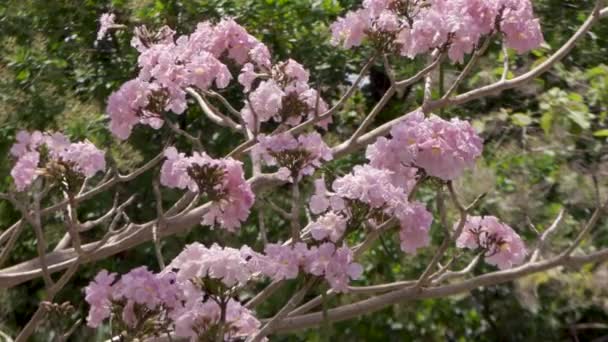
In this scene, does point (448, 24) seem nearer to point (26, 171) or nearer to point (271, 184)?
point (271, 184)

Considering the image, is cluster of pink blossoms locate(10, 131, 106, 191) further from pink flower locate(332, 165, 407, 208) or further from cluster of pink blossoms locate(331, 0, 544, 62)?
cluster of pink blossoms locate(331, 0, 544, 62)

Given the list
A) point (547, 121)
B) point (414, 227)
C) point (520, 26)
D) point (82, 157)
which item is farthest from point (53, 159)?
point (547, 121)

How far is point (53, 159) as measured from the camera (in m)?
1.87

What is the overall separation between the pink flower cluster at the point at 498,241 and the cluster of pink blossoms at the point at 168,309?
685mm

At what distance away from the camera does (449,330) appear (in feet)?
12.7

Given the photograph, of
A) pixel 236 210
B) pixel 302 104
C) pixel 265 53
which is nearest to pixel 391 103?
pixel 265 53

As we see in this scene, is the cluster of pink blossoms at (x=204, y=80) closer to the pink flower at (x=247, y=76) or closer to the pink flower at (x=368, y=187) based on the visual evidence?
the pink flower at (x=247, y=76)

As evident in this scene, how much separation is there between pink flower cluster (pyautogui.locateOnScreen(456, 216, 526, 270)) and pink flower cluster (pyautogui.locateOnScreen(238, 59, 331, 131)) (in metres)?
0.43

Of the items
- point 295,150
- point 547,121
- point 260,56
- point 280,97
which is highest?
point 295,150

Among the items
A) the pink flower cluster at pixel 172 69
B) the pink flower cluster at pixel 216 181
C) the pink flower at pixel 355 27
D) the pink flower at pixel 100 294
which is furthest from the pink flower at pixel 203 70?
the pink flower at pixel 100 294

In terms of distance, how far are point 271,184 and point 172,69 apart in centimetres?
34

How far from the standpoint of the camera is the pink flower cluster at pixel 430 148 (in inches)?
68.0

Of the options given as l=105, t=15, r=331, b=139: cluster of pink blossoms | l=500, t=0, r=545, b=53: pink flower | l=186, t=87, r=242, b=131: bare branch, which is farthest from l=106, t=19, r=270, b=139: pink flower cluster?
l=500, t=0, r=545, b=53: pink flower

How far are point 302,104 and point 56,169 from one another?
1.80ft
